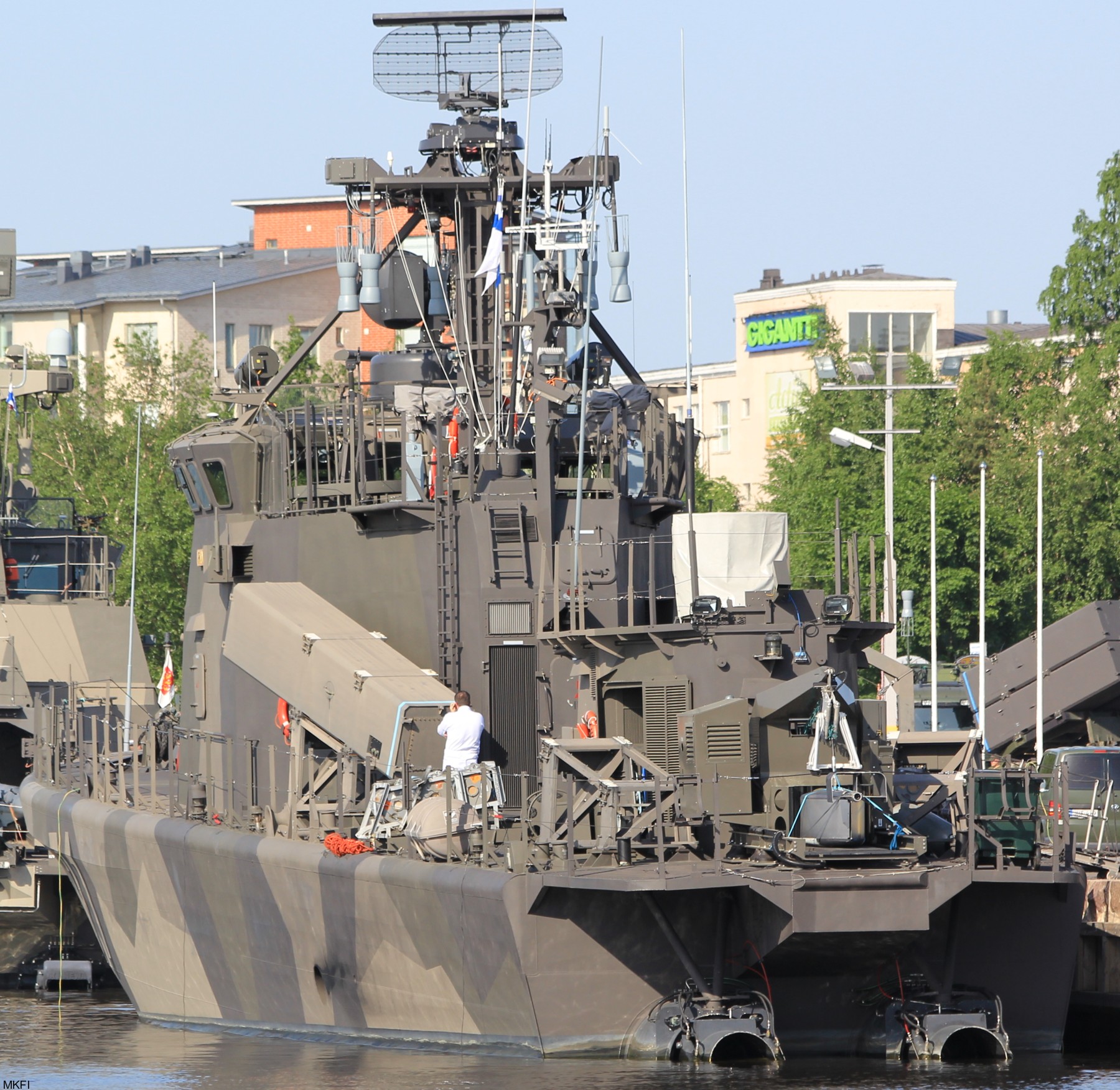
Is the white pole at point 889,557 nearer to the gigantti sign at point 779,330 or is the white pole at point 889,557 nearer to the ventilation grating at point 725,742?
the ventilation grating at point 725,742

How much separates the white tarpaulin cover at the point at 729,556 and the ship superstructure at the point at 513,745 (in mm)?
37

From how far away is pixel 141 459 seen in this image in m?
47.0

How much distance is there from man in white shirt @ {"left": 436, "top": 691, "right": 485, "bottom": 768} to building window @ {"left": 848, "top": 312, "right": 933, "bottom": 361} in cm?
4963

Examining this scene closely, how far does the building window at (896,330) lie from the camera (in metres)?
68.1

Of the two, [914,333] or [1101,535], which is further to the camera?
[914,333]

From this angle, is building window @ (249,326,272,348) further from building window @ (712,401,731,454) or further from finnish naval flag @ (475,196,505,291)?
finnish naval flag @ (475,196,505,291)

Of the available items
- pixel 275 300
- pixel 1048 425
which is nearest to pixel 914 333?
pixel 275 300

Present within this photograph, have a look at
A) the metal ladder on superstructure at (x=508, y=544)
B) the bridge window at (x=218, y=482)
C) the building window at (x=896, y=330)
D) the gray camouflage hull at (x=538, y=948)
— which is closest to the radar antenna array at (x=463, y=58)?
the bridge window at (x=218, y=482)

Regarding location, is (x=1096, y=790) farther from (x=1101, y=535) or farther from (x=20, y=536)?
(x=20, y=536)

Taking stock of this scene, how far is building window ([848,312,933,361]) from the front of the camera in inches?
2680

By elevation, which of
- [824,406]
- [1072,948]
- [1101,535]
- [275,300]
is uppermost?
[275,300]

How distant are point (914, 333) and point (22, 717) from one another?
43399mm

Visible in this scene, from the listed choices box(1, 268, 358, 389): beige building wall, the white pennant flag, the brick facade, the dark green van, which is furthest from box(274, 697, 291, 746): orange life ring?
the brick facade

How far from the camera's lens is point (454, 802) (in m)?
18.6
